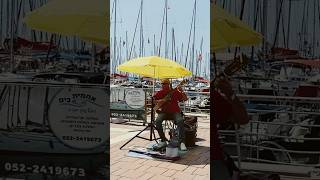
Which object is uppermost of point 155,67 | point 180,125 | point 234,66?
point 155,67

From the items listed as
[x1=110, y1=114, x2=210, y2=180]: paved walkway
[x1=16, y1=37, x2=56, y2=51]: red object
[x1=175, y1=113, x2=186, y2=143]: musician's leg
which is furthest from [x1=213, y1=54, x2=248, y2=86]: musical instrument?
[x1=175, y1=113, x2=186, y2=143]: musician's leg

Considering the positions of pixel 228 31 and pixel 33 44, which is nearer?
pixel 228 31

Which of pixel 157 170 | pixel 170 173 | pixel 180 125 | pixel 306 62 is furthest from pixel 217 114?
pixel 180 125

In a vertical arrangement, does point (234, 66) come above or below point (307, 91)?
above

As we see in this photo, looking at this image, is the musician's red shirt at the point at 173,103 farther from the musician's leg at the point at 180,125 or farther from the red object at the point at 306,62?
the red object at the point at 306,62

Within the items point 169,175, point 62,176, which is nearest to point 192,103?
point 169,175

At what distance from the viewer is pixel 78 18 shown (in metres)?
4.02

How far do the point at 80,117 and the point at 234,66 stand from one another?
1.42 m

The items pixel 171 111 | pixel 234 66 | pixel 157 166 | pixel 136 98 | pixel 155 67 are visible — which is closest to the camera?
pixel 234 66

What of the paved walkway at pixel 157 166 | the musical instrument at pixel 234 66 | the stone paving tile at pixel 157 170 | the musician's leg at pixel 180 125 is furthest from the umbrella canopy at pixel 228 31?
the musician's leg at pixel 180 125

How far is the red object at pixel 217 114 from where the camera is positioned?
3.70 metres

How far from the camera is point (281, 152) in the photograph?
3.61 metres

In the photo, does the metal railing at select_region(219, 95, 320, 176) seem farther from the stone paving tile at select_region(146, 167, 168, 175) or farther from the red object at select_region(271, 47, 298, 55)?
the stone paving tile at select_region(146, 167, 168, 175)

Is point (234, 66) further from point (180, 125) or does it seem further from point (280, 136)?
point (180, 125)
